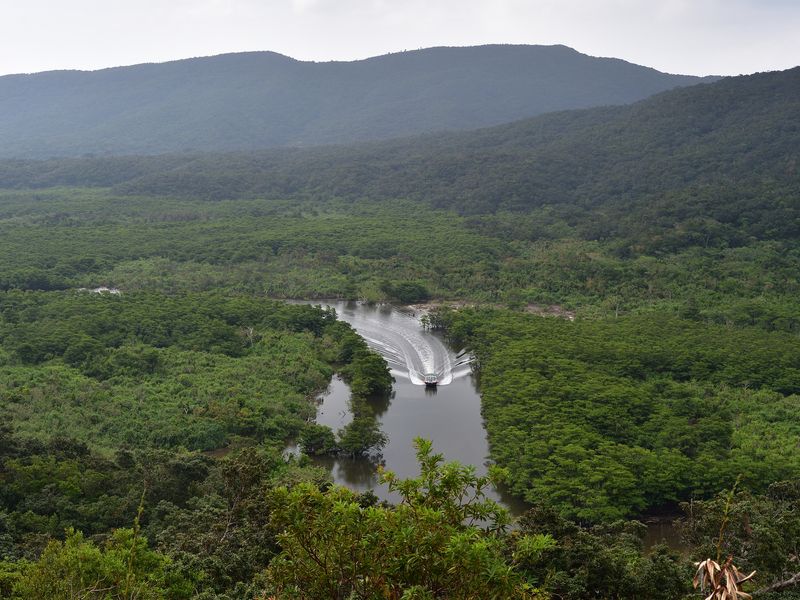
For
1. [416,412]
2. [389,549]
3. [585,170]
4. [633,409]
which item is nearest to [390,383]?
[416,412]

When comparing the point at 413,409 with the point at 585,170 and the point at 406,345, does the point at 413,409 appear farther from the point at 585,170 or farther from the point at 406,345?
the point at 585,170

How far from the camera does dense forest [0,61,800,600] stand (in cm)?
1040

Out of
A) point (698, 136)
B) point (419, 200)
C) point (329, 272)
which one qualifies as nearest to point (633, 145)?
point (698, 136)

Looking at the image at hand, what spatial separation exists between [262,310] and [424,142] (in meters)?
86.5

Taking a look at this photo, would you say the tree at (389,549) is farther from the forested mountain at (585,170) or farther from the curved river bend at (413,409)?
the forested mountain at (585,170)

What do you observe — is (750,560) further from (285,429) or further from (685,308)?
(685,308)

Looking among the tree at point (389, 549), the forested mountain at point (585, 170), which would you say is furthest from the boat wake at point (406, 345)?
the tree at point (389, 549)

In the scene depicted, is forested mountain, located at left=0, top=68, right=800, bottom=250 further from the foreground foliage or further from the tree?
the tree

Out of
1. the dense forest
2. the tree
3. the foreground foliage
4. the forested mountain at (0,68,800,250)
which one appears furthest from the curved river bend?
the forested mountain at (0,68,800,250)

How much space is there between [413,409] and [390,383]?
1988 mm

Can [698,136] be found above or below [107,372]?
above

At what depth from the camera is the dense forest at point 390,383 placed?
10398mm

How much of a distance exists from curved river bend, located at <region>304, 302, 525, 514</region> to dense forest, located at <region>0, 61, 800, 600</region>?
0.92 m

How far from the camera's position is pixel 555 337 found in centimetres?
3725
